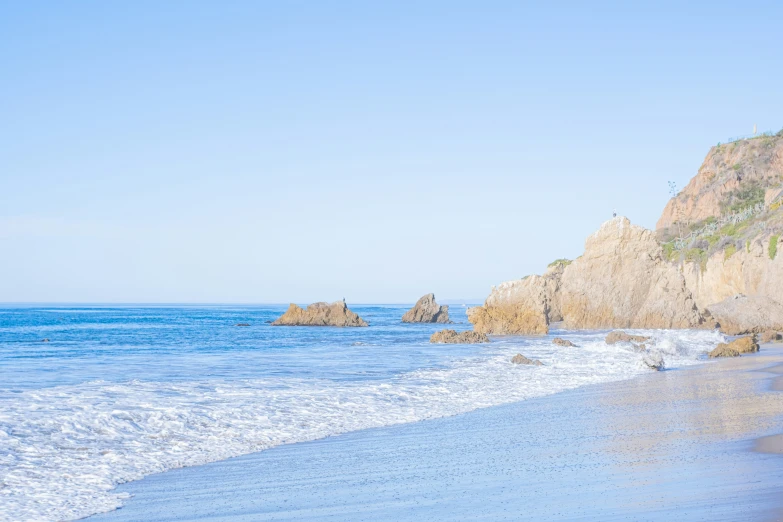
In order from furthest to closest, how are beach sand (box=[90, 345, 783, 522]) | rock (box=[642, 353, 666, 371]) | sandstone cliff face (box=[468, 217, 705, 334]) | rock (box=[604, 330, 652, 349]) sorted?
sandstone cliff face (box=[468, 217, 705, 334])
rock (box=[604, 330, 652, 349])
rock (box=[642, 353, 666, 371])
beach sand (box=[90, 345, 783, 522])

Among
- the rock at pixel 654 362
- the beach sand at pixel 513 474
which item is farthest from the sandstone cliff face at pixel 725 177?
the beach sand at pixel 513 474

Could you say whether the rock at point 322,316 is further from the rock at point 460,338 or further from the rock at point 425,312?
the rock at point 460,338

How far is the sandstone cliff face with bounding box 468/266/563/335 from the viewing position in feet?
147

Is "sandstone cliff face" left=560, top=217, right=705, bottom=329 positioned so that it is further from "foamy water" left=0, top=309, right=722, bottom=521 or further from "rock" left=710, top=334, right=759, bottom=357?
"foamy water" left=0, top=309, right=722, bottom=521

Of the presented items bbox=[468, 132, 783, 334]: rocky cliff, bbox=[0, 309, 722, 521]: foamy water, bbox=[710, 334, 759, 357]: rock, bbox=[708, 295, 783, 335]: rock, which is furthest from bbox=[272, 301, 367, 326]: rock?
bbox=[0, 309, 722, 521]: foamy water

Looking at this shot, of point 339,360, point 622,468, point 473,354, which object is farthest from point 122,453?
point 473,354

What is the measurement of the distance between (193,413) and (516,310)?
3475cm

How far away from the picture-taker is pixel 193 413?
41.8ft

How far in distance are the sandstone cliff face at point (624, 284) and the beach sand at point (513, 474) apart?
35.7m

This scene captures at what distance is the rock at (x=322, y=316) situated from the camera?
67812 mm

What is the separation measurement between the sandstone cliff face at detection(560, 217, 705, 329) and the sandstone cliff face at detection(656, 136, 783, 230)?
44.7 metres

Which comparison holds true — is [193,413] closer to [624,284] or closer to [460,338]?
[460,338]

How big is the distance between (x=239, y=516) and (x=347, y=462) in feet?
8.52

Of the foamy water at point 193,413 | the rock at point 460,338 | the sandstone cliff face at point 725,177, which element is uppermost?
the sandstone cliff face at point 725,177
